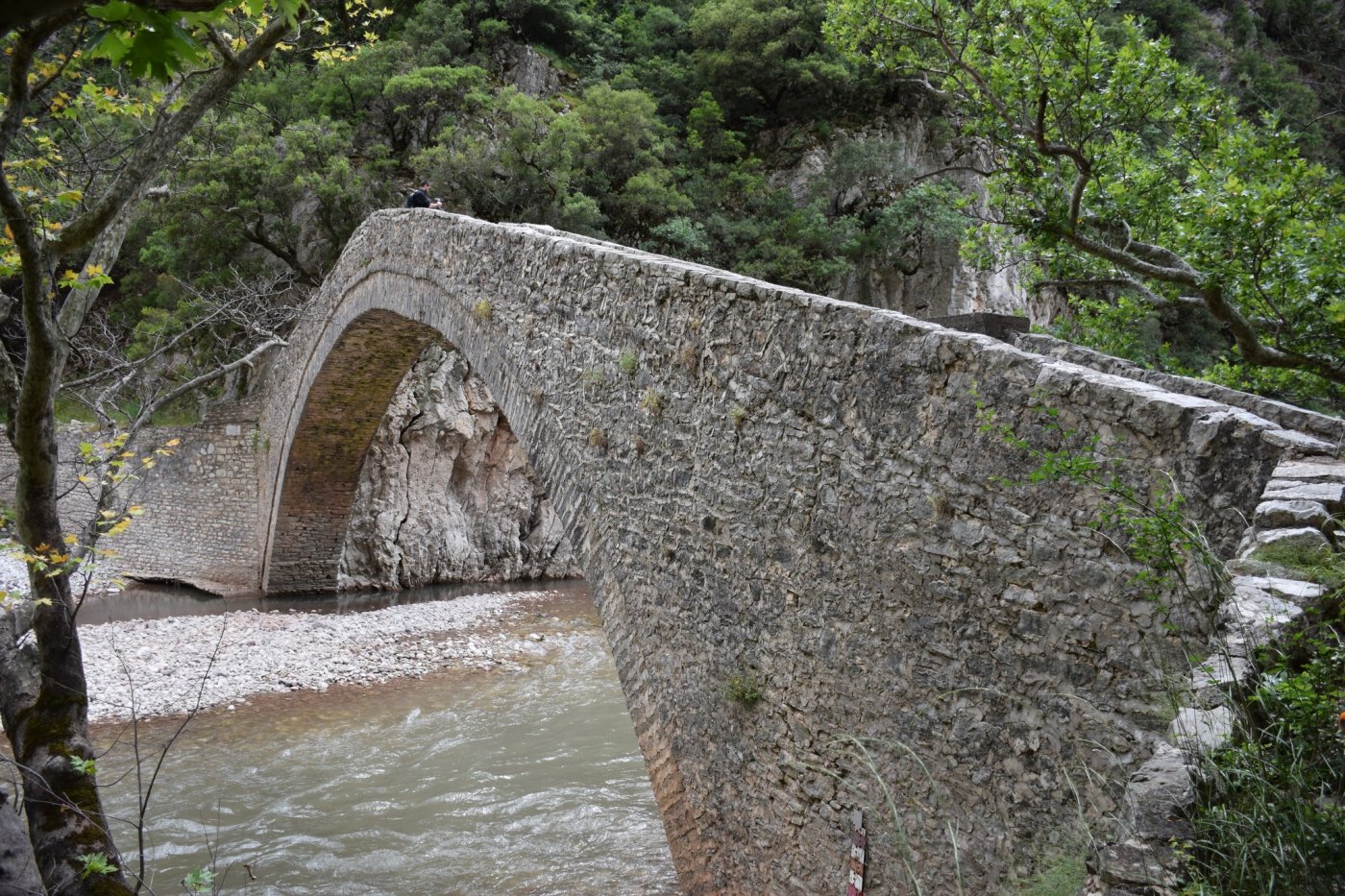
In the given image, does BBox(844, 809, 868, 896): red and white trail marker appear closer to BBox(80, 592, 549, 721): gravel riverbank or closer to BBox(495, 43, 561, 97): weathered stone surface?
BBox(80, 592, 549, 721): gravel riverbank

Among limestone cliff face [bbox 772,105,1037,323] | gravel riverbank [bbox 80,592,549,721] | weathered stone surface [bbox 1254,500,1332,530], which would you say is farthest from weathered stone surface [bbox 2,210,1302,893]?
limestone cliff face [bbox 772,105,1037,323]

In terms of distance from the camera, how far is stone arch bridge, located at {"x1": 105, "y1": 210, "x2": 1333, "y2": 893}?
8.99ft

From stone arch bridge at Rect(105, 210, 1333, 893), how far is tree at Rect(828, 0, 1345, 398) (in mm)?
2141

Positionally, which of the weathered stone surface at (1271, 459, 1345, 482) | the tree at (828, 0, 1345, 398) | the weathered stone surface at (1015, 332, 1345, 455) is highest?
the tree at (828, 0, 1345, 398)

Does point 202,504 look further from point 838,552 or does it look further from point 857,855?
point 857,855

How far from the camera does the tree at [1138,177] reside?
430cm

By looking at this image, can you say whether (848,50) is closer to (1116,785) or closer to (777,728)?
(777,728)

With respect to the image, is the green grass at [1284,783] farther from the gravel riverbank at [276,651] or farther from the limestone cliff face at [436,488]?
the limestone cliff face at [436,488]

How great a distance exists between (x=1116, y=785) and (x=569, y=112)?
48.4ft

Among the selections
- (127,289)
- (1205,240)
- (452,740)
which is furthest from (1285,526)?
(127,289)

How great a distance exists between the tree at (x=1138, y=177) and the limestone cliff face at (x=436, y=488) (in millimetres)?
9097

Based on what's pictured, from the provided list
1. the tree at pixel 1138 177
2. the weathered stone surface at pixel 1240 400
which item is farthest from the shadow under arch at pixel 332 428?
the weathered stone surface at pixel 1240 400

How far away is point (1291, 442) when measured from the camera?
8.18 ft

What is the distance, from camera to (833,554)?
369cm
